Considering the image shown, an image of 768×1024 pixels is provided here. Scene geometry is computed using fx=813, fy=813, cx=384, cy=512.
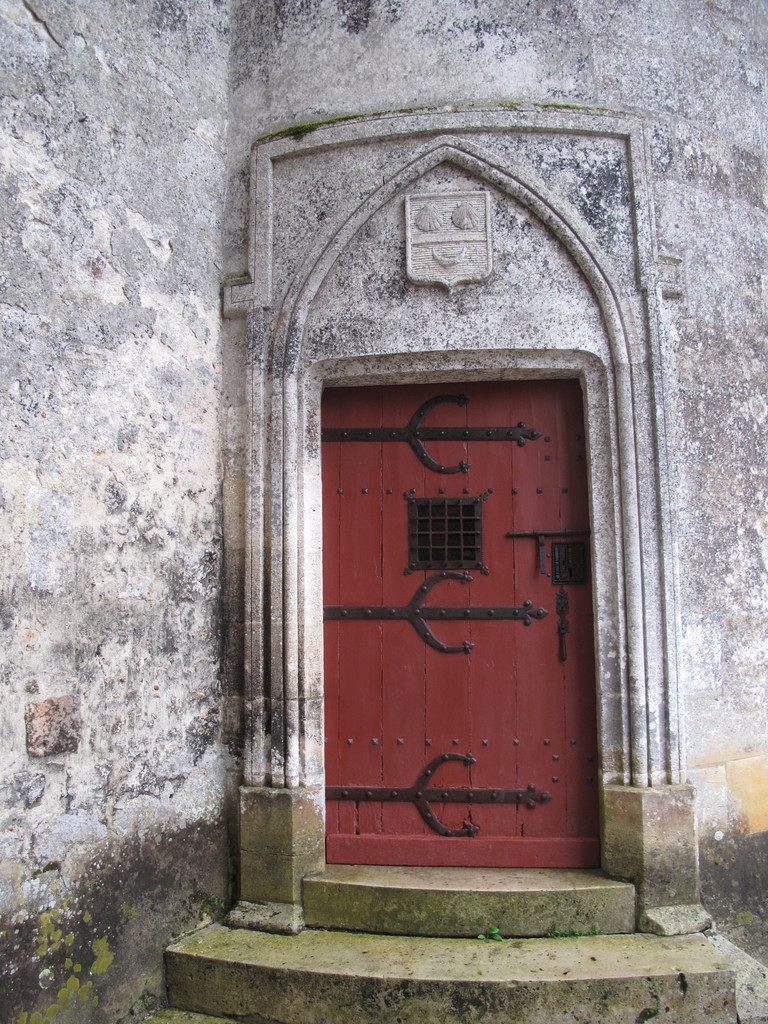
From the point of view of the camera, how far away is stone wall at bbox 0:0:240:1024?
8.16 ft

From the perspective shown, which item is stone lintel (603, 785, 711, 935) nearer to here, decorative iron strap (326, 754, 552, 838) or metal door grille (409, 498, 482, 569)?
decorative iron strap (326, 754, 552, 838)

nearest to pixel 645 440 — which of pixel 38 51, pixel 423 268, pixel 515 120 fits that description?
pixel 423 268

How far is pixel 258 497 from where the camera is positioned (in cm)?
317

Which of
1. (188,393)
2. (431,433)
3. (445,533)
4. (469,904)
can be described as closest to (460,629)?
(445,533)

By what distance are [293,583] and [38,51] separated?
2000 mm

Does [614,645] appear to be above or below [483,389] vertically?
below

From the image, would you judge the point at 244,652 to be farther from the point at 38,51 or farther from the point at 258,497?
the point at 38,51

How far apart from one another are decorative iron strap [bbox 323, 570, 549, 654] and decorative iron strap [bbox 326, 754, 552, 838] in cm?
48

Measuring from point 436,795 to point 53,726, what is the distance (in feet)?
4.86

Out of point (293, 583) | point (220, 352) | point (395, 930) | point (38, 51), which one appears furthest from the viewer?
point (220, 352)

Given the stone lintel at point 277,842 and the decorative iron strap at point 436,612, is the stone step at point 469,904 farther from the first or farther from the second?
the decorative iron strap at point 436,612

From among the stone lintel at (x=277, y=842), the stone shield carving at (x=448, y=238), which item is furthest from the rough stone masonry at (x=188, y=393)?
the stone shield carving at (x=448, y=238)

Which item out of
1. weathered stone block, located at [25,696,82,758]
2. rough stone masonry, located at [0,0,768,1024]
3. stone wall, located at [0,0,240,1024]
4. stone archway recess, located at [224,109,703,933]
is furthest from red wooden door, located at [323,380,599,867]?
weathered stone block, located at [25,696,82,758]

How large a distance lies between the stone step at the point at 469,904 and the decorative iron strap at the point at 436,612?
87cm
